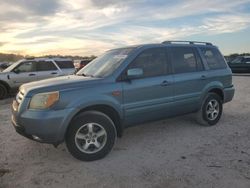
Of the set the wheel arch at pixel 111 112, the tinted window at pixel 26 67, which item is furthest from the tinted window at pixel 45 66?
the wheel arch at pixel 111 112

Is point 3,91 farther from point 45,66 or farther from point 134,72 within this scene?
point 134,72

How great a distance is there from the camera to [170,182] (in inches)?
174

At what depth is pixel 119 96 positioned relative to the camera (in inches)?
221

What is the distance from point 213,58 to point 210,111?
1216 mm

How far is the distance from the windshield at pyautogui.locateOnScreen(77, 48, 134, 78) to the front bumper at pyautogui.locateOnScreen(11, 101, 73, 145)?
1195 millimetres

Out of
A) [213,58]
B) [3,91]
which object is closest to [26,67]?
[3,91]

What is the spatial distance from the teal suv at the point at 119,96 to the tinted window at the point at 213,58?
22 millimetres

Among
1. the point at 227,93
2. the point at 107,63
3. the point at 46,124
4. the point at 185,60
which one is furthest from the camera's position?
the point at 227,93

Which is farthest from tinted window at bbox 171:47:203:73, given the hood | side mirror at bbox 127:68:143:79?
the hood

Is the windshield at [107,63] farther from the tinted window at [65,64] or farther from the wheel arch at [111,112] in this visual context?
the tinted window at [65,64]

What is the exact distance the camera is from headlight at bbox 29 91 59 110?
5008 millimetres

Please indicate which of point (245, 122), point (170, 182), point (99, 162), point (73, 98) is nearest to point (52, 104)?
point (73, 98)

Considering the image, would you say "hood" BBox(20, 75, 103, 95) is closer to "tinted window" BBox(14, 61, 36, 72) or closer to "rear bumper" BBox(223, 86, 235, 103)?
"rear bumper" BBox(223, 86, 235, 103)

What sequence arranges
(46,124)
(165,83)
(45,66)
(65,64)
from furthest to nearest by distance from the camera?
(65,64), (45,66), (165,83), (46,124)
